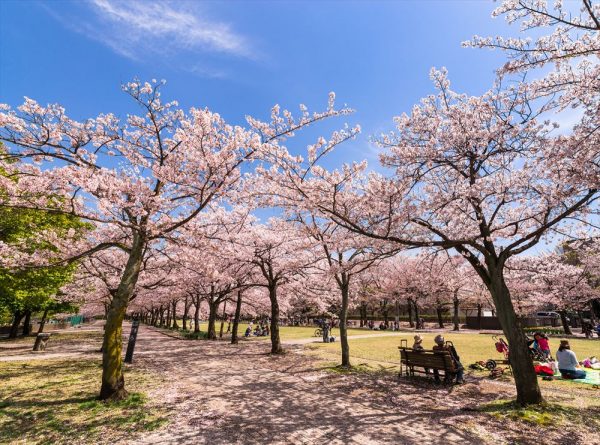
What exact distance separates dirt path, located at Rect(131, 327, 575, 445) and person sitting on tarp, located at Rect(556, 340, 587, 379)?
339cm

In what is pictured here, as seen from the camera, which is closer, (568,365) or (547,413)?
(547,413)

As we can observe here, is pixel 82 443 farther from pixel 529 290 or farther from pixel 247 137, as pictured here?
pixel 529 290

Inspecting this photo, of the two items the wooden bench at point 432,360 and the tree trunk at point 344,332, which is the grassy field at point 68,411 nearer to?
the tree trunk at point 344,332

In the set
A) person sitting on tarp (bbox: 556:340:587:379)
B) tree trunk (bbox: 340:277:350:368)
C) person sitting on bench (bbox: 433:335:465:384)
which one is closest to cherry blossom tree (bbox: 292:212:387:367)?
tree trunk (bbox: 340:277:350:368)

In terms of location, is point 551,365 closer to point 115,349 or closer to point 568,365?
point 568,365

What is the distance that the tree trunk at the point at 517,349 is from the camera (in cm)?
714

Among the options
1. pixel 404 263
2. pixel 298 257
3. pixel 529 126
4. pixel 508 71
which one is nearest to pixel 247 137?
pixel 508 71

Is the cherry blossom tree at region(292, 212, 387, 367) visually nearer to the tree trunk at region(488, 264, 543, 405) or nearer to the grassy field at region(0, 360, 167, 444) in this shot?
the tree trunk at region(488, 264, 543, 405)

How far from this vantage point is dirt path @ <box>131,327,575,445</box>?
5602mm

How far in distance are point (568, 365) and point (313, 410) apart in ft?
29.0

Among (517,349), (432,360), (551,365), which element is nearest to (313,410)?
(432,360)

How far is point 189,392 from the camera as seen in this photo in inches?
337

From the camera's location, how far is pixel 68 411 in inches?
268

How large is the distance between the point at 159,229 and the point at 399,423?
Answer: 7292 mm
